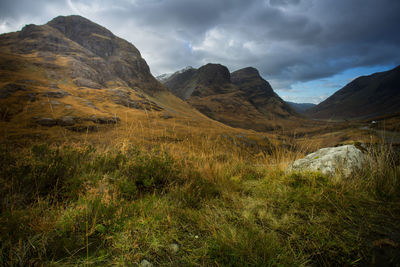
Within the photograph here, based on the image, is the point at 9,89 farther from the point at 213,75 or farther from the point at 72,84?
the point at 213,75

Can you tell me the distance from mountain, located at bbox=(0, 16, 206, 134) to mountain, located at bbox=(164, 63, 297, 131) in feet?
80.3

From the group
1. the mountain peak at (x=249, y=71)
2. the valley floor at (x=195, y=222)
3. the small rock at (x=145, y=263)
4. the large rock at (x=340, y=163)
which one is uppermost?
the mountain peak at (x=249, y=71)

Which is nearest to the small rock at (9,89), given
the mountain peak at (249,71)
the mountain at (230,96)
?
the mountain at (230,96)

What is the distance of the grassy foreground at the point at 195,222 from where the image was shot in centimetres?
124

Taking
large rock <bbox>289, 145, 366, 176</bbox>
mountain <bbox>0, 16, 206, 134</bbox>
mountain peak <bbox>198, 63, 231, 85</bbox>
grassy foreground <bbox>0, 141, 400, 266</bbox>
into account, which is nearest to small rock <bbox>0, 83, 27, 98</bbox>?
mountain <bbox>0, 16, 206, 134</bbox>

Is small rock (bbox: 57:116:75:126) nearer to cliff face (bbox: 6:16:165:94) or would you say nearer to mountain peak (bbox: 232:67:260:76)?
cliff face (bbox: 6:16:165:94)

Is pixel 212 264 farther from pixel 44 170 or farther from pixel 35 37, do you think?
pixel 35 37

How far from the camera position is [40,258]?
1112mm

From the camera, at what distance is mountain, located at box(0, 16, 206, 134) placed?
31.6ft

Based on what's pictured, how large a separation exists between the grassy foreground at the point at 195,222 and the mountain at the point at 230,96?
46.2 meters

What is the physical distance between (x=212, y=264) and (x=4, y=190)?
2432 mm

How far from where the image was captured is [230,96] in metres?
81.9

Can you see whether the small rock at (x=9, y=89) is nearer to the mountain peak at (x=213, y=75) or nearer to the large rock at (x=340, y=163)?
the large rock at (x=340, y=163)

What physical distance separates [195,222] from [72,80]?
31.3 meters
